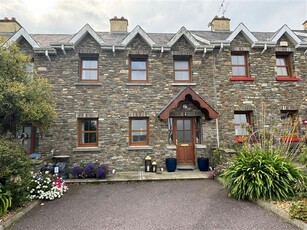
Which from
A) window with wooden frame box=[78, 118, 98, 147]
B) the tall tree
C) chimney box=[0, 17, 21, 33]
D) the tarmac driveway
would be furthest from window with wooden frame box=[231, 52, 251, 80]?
chimney box=[0, 17, 21, 33]

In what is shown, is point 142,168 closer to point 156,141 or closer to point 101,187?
point 156,141

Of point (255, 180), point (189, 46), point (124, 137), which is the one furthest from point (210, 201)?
point (189, 46)

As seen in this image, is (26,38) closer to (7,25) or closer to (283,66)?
(7,25)

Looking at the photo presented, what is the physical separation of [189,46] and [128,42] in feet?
11.3

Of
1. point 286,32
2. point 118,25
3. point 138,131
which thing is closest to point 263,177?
point 138,131

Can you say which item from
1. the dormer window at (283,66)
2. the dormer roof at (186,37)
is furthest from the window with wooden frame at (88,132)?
the dormer window at (283,66)

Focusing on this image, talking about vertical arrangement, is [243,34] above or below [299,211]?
above

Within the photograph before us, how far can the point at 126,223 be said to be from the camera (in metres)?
4.55

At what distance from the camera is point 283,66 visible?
11133mm

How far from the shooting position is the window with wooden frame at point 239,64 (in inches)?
428

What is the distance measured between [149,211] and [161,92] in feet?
21.2

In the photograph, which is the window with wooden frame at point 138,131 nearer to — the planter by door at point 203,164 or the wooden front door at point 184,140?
the wooden front door at point 184,140

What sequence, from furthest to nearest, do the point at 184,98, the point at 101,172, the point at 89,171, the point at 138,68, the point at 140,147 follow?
1. the point at 138,68
2. the point at 140,147
3. the point at 184,98
4. the point at 89,171
5. the point at 101,172

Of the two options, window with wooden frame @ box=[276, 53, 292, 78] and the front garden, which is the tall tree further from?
window with wooden frame @ box=[276, 53, 292, 78]
